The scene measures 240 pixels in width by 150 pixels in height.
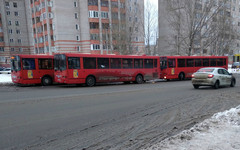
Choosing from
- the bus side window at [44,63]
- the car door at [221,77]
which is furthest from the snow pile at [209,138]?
the bus side window at [44,63]

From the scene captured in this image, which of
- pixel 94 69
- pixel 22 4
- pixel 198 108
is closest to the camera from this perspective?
pixel 198 108

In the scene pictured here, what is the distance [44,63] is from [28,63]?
132 centimetres

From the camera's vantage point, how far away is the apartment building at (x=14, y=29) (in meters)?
58.3

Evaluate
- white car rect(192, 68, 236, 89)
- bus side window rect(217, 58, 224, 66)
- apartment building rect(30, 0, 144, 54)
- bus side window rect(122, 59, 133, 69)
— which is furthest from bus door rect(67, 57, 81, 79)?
apartment building rect(30, 0, 144, 54)

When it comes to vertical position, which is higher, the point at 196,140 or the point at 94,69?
the point at 94,69

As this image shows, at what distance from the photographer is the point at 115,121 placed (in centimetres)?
577

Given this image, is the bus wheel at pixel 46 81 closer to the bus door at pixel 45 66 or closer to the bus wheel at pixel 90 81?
the bus door at pixel 45 66

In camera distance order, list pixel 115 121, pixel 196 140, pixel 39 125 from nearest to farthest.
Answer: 1. pixel 196 140
2. pixel 39 125
3. pixel 115 121

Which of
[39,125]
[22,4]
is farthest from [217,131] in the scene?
[22,4]

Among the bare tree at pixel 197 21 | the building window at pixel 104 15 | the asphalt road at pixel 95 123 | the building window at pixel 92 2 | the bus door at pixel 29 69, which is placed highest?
the building window at pixel 92 2

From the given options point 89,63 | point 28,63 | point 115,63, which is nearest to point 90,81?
point 89,63

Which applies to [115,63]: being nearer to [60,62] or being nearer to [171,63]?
[60,62]

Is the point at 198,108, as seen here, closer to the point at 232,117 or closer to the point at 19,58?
the point at 232,117

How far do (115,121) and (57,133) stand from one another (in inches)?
70.0
